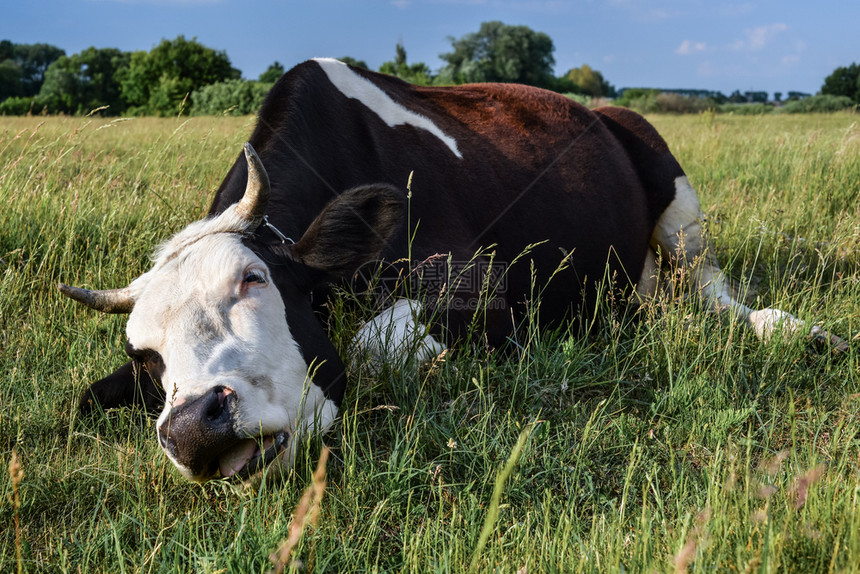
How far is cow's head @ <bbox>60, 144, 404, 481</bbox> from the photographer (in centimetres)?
214

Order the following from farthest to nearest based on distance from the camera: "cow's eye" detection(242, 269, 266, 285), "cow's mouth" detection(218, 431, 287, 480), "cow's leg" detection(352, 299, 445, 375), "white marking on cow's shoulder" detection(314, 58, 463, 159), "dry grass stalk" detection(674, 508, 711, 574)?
"white marking on cow's shoulder" detection(314, 58, 463, 159) → "cow's leg" detection(352, 299, 445, 375) → "cow's eye" detection(242, 269, 266, 285) → "cow's mouth" detection(218, 431, 287, 480) → "dry grass stalk" detection(674, 508, 711, 574)

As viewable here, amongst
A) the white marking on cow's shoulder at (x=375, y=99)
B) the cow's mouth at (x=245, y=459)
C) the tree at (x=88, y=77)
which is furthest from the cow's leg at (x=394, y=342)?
the tree at (x=88, y=77)

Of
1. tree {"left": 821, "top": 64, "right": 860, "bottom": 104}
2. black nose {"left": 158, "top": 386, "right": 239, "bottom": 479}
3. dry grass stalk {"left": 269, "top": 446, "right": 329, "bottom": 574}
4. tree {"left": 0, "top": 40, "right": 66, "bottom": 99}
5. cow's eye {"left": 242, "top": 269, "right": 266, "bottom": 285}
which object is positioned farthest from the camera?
tree {"left": 0, "top": 40, "right": 66, "bottom": 99}

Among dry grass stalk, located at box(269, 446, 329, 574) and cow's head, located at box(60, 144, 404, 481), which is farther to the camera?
cow's head, located at box(60, 144, 404, 481)

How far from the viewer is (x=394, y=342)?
9.61 feet

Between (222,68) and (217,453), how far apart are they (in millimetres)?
58561

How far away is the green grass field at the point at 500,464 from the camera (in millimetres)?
1863

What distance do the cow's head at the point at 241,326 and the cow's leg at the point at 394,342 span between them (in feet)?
0.81

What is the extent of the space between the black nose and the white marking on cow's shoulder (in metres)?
2.13

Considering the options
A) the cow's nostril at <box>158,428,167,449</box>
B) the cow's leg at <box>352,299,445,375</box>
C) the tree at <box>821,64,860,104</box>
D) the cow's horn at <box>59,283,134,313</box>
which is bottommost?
the cow's nostril at <box>158,428,167,449</box>

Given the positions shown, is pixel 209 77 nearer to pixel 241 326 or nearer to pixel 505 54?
pixel 505 54

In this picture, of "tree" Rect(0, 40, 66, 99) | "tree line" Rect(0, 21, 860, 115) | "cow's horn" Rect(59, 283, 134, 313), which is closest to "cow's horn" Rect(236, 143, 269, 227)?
"cow's horn" Rect(59, 283, 134, 313)

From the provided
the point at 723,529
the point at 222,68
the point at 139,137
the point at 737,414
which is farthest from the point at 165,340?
the point at 222,68

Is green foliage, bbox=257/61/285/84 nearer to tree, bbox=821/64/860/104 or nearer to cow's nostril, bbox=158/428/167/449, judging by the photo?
tree, bbox=821/64/860/104
